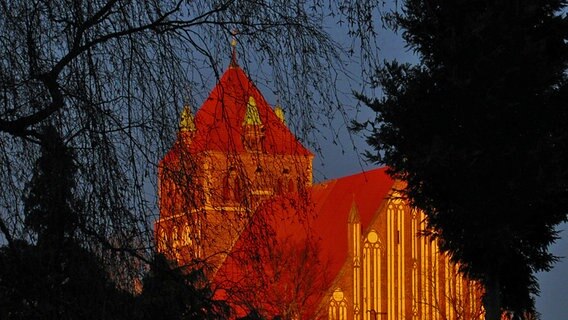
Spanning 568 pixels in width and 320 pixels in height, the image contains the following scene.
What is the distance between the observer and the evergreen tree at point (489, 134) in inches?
589

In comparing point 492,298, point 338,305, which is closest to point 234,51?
point 492,298

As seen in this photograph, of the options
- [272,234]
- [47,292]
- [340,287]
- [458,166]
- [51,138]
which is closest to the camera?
[51,138]

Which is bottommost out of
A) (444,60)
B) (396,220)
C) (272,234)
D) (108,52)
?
(272,234)

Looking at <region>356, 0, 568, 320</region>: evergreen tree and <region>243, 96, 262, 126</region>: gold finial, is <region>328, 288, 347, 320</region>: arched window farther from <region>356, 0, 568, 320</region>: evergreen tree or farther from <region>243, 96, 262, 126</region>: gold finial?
<region>243, 96, 262, 126</region>: gold finial

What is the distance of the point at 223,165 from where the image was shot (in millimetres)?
3918

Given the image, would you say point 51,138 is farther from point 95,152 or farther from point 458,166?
point 458,166

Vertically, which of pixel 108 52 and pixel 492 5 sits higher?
pixel 492 5

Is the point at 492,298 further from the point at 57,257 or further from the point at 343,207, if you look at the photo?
the point at 343,207

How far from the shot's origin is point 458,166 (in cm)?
1501

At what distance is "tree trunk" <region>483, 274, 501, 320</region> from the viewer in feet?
48.9

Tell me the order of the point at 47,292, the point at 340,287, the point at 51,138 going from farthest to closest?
1. the point at 340,287
2. the point at 47,292
3. the point at 51,138

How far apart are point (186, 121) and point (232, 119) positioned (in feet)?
0.52

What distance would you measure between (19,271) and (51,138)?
0.59 metres

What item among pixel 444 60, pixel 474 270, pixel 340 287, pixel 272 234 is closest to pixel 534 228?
pixel 474 270
